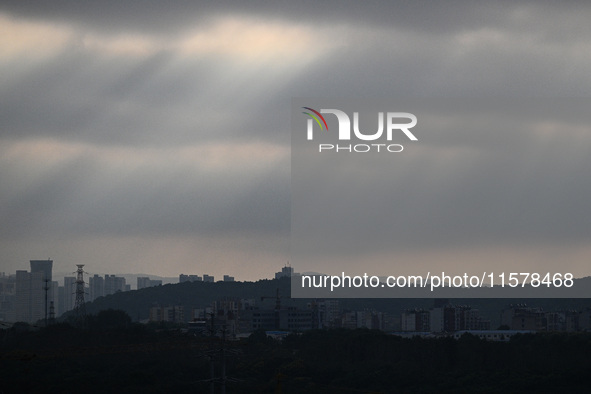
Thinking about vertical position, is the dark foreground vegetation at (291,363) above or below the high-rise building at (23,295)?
below

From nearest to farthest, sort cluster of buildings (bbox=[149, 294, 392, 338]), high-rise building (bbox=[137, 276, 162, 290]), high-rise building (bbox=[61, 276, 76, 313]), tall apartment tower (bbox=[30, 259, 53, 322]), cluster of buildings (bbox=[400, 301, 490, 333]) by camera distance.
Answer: cluster of buildings (bbox=[400, 301, 490, 333])
cluster of buildings (bbox=[149, 294, 392, 338])
tall apartment tower (bbox=[30, 259, 53, 322])
high-rise building (bbox=[61, 276, 76, 313])
high-rise building (bbox=[137, 276, 162, 290])

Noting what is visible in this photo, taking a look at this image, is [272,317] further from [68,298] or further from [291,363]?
[68,298]

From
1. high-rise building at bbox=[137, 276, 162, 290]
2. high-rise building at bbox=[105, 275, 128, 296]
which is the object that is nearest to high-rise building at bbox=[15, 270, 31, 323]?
high-rise building at bbox=[105, 275, 128, 296]

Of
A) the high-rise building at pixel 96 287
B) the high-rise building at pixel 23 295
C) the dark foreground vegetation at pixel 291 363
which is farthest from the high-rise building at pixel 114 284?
the dark foreground vegetation at pixel 291 363

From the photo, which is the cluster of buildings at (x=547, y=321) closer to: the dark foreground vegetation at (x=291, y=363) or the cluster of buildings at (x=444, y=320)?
the cluster of buildings at (x=444, y=320)

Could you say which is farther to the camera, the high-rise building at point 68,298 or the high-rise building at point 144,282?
the high-rise building at point 144,282

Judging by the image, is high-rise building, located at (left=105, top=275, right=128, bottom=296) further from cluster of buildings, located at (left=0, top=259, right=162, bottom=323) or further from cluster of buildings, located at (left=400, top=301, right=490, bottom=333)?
A: cluster of buildings, located at (left=400, top=301, right=490, bottom=333)

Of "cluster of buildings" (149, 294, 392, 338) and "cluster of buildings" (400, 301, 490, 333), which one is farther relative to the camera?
"cluster of buildings" (149, 294, 392, 338)

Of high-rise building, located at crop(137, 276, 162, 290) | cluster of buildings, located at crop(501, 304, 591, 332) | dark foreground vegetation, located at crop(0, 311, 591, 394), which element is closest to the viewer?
dark foreground vegetation, located at crop(0, 311, 591, 394)

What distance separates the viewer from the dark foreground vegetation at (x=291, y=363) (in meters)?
39.5

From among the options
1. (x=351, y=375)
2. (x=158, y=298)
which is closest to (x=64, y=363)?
(x=351, y=375)

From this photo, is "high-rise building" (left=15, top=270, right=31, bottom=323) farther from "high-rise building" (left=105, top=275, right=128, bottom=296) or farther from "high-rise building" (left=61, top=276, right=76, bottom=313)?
"high-rise building" (left=105, top=275, right=128, bottom=296)

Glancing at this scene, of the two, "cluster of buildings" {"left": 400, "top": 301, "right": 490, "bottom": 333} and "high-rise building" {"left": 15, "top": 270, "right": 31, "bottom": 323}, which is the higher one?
"high-rise building" {"left": 15, "top": 270, "right": 31, "bottom": 323}

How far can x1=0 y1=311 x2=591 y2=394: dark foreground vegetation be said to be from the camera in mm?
39531
